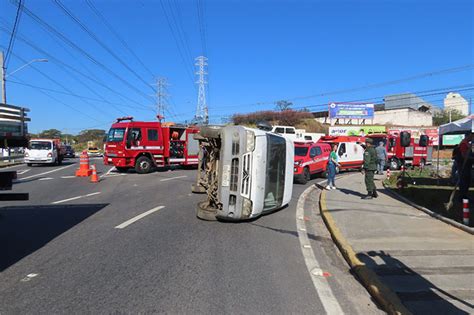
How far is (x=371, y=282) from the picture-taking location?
16.0ft

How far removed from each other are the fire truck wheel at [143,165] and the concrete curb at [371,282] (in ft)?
52.1

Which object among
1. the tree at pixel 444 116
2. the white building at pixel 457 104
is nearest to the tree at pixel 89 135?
the tree at pixel 444 116

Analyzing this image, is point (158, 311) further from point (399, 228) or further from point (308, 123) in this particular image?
point (308, 123)

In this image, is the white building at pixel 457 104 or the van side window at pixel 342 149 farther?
the white building at pixel 457 104

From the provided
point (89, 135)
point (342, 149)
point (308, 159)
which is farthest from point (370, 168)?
point (89, 135)

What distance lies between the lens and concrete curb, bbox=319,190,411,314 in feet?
13.6

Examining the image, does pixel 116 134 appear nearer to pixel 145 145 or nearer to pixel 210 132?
pixel 145 145

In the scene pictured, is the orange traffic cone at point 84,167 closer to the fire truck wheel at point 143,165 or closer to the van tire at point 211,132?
the fire truck wheel at point 143,165

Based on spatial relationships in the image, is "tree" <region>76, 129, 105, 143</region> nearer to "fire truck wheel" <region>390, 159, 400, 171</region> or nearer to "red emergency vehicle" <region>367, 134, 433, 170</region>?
"red emergency vehicle" <region>367, 134, 433, 170</region>

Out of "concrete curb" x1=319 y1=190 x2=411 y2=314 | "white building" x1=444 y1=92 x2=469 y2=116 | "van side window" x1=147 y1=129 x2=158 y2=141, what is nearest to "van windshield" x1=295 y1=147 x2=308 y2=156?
"van side window" x1=147 y1=129 x2=158 y2=141

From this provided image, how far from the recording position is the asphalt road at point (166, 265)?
169 inches

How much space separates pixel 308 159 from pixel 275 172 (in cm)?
977

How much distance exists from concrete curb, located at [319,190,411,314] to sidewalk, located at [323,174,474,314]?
0.41ft

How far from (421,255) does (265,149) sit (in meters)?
3.72
